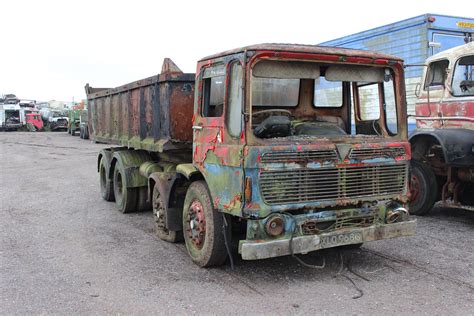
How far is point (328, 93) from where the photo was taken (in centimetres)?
671

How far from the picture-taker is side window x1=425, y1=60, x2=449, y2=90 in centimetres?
808

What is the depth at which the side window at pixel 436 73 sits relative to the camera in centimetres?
808

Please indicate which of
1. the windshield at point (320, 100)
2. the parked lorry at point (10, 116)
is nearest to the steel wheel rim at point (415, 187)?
the windshield at point (320, 100)

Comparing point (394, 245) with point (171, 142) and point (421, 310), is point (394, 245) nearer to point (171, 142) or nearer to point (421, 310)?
point (421, 310)

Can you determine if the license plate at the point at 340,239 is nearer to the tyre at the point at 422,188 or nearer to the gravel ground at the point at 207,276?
the gravel ground at the point at 207,276

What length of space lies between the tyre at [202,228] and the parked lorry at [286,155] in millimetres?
13

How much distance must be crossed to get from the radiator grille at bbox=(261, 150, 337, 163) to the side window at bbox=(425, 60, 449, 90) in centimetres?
404

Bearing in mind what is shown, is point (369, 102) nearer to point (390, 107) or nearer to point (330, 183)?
point (390, 107)

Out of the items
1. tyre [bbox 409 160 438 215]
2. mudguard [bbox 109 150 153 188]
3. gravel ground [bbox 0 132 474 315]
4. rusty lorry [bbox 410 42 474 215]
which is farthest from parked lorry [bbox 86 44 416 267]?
tyre [bbox 409 160 438 215]

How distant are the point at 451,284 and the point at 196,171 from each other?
294 centimetres

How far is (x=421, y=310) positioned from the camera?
14.4ft

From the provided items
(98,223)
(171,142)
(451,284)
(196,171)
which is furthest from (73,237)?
(451,284)

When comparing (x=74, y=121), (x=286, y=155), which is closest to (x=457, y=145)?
(x=286, y=155)

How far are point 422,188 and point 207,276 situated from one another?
4.41 metres
